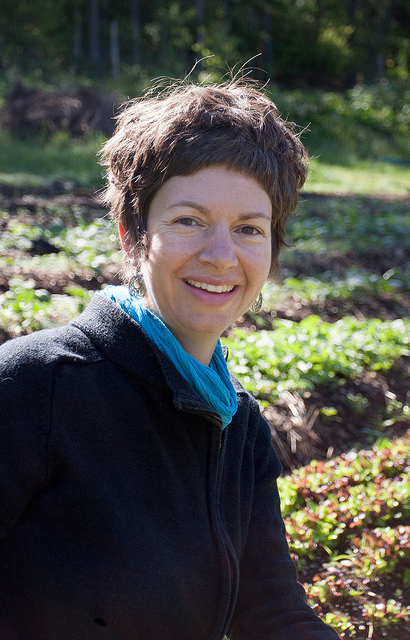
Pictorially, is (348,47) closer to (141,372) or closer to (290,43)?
(290,43)

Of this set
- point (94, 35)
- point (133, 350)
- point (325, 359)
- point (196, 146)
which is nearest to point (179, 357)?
point (133, 350)

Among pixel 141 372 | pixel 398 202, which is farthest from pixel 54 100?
pixel 141 372

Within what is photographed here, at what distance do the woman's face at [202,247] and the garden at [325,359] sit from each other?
0.51 metres

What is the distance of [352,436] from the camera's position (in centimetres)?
396

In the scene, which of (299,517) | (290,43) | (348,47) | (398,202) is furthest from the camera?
(348,47)

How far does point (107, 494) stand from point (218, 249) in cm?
62

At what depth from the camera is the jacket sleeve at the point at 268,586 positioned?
→ 1.84 metres

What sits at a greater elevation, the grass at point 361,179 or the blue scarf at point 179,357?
the blue scarf at point 179,357

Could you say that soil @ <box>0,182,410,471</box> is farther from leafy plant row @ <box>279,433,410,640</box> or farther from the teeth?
the teeth

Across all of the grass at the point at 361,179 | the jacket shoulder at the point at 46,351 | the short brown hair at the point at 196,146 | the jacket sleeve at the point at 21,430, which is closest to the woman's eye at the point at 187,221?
the short brown hair at the point at 196,146

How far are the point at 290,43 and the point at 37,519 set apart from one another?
3309cm

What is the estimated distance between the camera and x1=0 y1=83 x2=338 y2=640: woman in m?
1.46

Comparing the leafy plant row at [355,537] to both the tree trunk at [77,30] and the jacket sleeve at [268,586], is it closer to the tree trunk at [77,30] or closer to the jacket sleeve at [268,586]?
the jacket sleeve at [268,586]

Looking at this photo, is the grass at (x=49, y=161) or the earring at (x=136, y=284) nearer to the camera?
the earring at (x=136, y=284)
